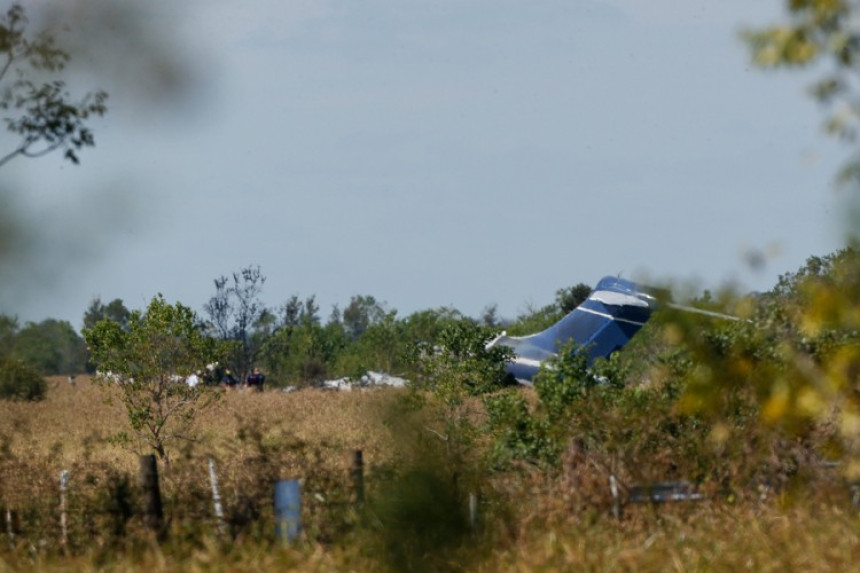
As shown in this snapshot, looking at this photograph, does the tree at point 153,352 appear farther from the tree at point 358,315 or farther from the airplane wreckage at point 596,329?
the tree at point 358,315

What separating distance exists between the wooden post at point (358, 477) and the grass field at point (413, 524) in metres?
0.15

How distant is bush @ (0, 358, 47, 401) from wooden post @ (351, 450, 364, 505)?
43.8 metres

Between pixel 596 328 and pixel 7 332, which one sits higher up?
pixel 596 328

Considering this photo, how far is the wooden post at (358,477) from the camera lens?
12.6 metres

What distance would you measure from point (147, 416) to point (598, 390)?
12.7m

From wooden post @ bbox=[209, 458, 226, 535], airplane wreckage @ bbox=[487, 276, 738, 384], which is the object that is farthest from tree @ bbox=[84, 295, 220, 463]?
airplane wreckage @ bbox=[487, 276, 738, 384]

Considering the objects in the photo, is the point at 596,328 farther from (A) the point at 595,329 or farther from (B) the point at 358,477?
(B) the point at 358,477

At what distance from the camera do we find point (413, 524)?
31.5ft

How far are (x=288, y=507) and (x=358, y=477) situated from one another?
0.74m

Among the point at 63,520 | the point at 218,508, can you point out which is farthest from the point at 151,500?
the point at 63,520

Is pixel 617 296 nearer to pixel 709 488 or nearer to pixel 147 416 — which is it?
pixel 147 416

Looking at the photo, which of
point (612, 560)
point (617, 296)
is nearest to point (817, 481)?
point (612, 560)

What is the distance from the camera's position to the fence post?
12602mm

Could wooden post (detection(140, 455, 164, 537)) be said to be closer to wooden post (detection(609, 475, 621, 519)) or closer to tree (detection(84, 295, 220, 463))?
wooden post (detection(609, 475, 621, 519))
